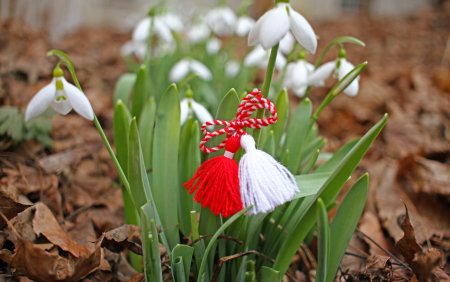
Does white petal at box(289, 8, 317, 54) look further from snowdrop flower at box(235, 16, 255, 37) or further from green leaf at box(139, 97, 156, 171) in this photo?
snowdrop flower at box(235, 16, 255, 37)

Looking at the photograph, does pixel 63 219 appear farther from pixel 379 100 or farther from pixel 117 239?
pixel 379 100

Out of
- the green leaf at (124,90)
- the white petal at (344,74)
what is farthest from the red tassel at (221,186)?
the green leaf at (124,90)

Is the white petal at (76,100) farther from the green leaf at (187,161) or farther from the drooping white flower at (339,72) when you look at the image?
the drooping white flower at (339,72)

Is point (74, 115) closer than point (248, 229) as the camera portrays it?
No

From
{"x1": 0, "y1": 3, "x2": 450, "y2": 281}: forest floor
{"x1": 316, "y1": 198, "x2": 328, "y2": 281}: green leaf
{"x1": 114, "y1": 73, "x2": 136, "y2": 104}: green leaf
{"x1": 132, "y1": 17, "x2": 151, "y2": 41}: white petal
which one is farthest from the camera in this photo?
{"x1": 132, "y1": 17, "x2": 151, "y2": 41}: white petal

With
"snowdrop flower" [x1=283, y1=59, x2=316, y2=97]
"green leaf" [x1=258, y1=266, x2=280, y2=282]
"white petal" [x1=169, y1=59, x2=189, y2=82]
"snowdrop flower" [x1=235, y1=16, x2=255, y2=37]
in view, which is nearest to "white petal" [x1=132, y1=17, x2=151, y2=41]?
"white petal" [x1=169, y1=59, x2=189, y2=82]

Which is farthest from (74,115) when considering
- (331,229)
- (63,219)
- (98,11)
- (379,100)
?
(98,11)
